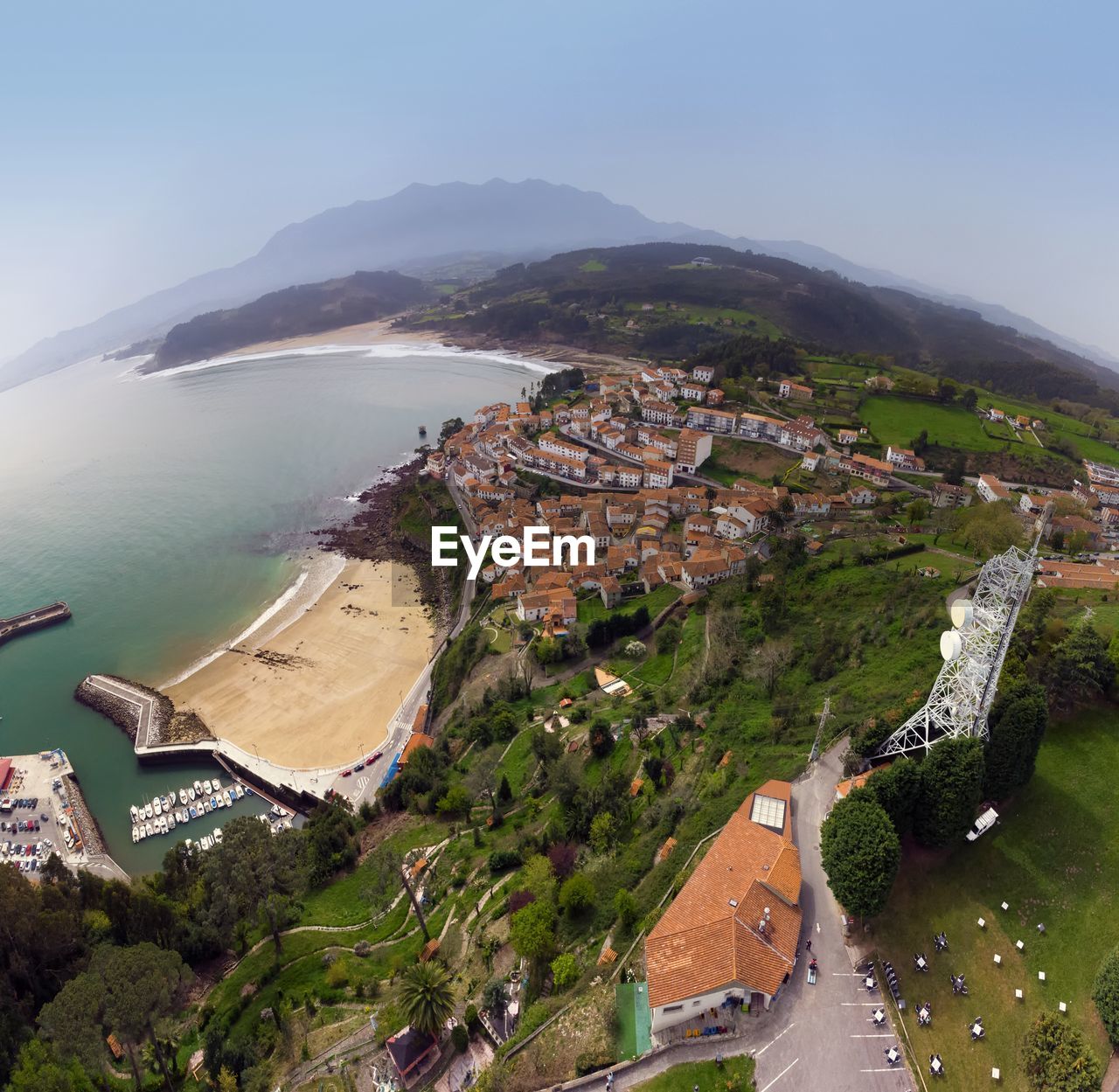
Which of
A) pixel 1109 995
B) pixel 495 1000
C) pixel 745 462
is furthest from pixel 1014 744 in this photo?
pixel 745 462

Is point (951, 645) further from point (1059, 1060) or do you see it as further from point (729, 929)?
point (729, 929)

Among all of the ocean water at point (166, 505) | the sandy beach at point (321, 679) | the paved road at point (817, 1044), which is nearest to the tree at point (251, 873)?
the paved road at point (817, 1044)

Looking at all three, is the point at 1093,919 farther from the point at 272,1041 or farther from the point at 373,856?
the point at 373,856

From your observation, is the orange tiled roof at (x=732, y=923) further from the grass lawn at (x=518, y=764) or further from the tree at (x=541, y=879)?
the grass lawn at (x=518, y=764)

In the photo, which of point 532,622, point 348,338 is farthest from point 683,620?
point 348,338

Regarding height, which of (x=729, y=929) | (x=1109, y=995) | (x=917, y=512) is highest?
(x=917, y=512)
